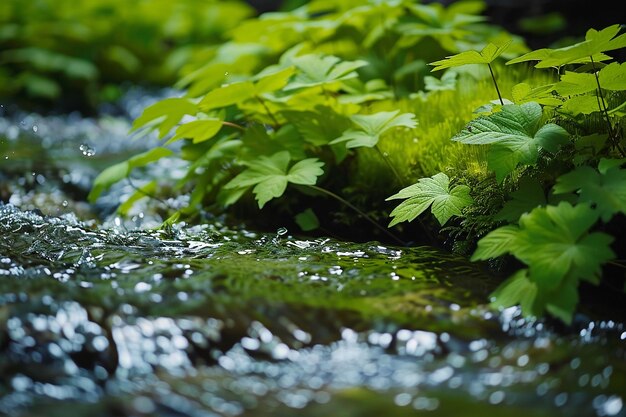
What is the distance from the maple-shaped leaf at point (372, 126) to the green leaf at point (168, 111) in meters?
0.62

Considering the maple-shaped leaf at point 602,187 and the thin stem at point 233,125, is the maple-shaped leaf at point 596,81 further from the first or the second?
the thin stem at point 233,125

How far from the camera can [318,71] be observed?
2.42 meters

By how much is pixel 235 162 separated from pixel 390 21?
4.68 ft

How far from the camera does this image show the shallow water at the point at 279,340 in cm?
127

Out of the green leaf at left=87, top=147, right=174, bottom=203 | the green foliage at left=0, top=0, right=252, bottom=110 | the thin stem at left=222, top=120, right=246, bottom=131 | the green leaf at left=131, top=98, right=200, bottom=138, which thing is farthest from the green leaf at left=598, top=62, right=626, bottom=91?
the green foliage at left=0, top=0, right=252, bottom=110

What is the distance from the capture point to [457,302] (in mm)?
1633

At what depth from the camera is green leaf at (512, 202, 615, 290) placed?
56.8 inches

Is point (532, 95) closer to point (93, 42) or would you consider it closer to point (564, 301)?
point (564, 301)

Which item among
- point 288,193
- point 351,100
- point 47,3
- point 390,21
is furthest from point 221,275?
point 47,3

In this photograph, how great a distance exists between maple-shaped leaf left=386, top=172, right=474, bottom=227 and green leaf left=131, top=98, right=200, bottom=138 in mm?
978

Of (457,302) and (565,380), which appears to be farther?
(457,302)

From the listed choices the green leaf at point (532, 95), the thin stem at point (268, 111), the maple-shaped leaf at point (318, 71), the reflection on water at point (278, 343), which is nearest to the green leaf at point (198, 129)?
the thin stem at point (268, 111)

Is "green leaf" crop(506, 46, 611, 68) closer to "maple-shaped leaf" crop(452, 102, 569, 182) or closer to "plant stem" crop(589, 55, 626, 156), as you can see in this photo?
"plant stem" crop(589, 55, 626, 156)

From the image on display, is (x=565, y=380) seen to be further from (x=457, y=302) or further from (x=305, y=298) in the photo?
(x=305, y=298)
